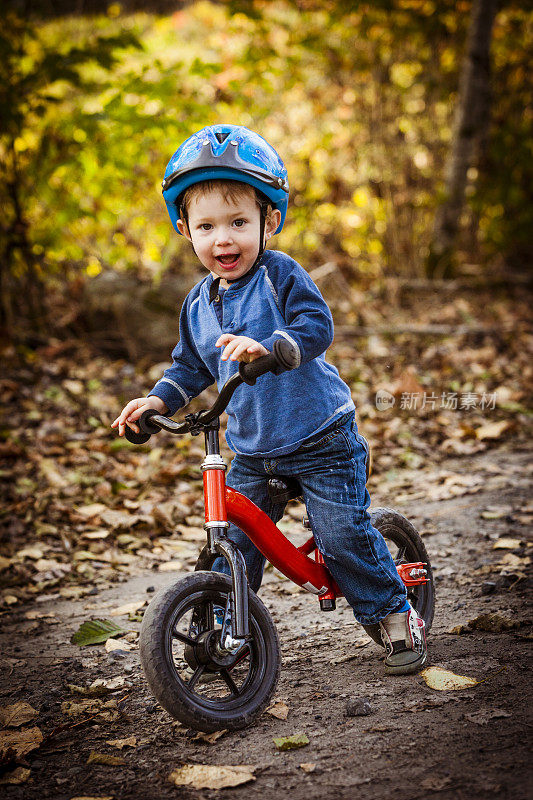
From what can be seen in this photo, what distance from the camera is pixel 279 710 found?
229 cm

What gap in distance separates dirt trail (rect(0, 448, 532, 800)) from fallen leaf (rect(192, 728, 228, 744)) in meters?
0.01

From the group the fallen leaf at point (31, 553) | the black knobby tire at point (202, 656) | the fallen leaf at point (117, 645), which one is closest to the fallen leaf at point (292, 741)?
the black knobby tire at point (202, 656)

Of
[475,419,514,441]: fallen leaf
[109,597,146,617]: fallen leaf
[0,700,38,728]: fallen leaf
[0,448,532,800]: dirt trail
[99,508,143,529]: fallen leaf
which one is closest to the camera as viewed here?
[0,448,532,800]: dirt trail

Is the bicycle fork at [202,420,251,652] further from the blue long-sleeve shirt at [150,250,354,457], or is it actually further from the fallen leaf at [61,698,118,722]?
the fallen leaf at [61,698,118,722]

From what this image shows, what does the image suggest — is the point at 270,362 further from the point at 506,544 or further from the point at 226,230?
the point at 506,544

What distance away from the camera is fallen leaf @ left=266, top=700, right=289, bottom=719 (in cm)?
226

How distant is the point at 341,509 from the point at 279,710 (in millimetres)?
662

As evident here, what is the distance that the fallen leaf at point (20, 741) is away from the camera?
83.4 inches

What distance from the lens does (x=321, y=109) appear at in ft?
26.5

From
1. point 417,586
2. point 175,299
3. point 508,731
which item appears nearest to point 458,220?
point 175,299

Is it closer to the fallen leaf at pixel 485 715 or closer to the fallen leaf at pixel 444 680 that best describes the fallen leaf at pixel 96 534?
the fallen leaf at pixel 444 680

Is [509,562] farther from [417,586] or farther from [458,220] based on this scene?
[458,220]

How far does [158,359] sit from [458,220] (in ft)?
14.0

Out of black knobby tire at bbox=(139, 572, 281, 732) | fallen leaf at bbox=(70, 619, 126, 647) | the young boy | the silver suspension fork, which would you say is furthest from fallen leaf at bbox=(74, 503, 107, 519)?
the silver suspension fork
